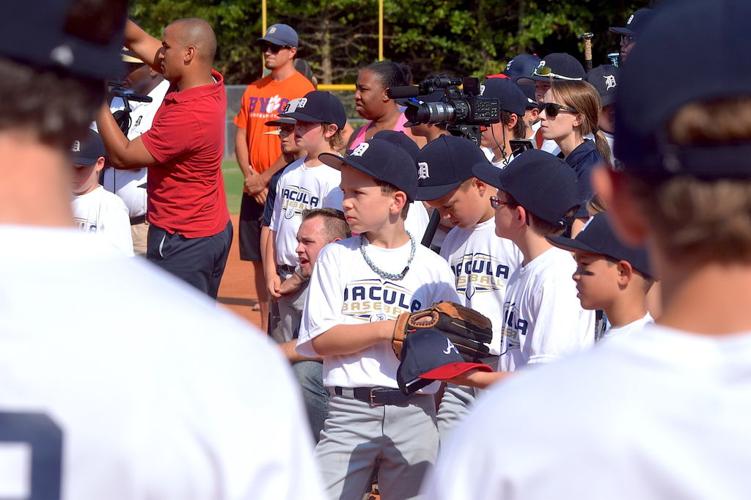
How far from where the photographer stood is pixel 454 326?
14.0ft

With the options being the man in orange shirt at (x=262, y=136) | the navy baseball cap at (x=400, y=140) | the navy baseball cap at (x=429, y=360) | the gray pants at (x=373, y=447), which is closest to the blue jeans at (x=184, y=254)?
Answer: the navy baseball cap at (x=400, y=140)

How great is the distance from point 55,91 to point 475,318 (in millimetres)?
3242

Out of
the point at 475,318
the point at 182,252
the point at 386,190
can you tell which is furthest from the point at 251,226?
the point at 475,318

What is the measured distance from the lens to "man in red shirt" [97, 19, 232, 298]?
6469mm

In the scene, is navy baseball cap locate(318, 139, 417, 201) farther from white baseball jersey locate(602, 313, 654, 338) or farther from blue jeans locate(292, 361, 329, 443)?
white baseball jersey locate(602, 313, 654, 338)

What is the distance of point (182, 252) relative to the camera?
677 centimetres

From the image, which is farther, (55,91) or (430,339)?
(430,339)

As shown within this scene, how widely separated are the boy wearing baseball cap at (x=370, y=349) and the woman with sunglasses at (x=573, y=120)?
1.82 m

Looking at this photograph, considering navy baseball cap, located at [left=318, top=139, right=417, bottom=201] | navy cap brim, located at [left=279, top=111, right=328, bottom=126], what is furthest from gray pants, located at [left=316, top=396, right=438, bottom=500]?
navy cap brim, located at [left=279, top=111, right=328, bottom=126]

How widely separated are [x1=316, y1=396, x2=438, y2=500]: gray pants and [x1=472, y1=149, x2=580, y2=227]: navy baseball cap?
968mm

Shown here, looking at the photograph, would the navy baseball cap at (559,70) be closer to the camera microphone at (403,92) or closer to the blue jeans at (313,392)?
the camera microphone at (403,92)

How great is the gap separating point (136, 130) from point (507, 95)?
107 inches

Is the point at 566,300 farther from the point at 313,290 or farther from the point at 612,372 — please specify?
the point at 612,372

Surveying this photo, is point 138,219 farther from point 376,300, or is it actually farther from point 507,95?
point 376,300
